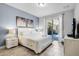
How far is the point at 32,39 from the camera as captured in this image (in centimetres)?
287

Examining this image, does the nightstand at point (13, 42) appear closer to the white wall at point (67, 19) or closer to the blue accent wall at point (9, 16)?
the blue accent wall at point (9, 16)

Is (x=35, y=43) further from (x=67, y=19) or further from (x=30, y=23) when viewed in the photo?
(x=67, y=19)

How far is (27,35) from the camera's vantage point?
2641 millimetres

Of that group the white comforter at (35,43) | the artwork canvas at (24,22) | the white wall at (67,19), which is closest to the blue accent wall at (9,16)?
the artwork canvas at (24,22)

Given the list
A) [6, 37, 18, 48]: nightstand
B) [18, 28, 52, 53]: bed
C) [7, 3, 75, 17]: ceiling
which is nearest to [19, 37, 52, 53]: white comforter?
[18, 28, 52, 53]: bed

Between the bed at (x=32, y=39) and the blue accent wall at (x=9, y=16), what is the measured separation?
0.33m

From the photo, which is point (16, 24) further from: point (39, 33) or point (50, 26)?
point (50, 26)

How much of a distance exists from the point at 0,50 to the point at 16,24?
98 cm

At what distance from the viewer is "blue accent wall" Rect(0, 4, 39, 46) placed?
2545 millimetres

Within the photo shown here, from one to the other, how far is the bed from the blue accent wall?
333 millimetres

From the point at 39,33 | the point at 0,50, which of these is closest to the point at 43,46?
the point at 39,33

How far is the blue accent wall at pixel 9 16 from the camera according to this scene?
254cm

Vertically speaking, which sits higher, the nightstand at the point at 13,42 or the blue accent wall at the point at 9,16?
the blue accent wall at the point at 9,16

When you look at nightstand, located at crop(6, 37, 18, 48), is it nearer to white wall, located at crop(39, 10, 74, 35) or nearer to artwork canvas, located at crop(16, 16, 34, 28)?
artwork canvas, located at crop(16, 16, 34, 28)
